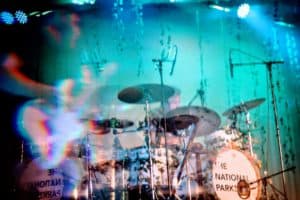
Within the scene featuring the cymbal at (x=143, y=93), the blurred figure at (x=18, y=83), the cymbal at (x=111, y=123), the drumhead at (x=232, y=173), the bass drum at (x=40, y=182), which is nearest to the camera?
the drumhead at (x=232, y=173)

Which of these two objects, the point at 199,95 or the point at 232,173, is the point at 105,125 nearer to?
the point at 199,95

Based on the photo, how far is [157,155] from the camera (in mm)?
4574

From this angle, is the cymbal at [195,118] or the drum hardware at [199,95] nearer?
the cymbal at [195,118]

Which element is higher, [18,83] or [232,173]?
[18,83]

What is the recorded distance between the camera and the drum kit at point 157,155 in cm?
447

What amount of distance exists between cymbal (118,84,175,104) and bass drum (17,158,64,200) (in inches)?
46.6

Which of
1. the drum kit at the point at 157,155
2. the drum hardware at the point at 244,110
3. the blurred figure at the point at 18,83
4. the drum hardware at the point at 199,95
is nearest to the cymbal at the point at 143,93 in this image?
the drum kit at the point at 157,155

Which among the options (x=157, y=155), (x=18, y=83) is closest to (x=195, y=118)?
(x=157, y=155)

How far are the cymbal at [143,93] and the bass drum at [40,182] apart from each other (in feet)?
3.89

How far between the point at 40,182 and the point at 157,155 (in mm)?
1359

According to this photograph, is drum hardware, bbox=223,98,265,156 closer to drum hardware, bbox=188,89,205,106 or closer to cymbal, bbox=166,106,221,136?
cymbal, bbox=166,106,221,136

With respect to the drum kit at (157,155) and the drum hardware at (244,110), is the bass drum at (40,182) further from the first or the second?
the drum hardware at (244,110)

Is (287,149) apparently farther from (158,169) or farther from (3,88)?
(3,88)

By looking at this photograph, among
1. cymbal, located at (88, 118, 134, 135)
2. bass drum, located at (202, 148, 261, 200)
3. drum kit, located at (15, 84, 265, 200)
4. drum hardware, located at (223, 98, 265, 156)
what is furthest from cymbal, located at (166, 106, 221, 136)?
bass drum, located at (202, 148, 261, 200)
